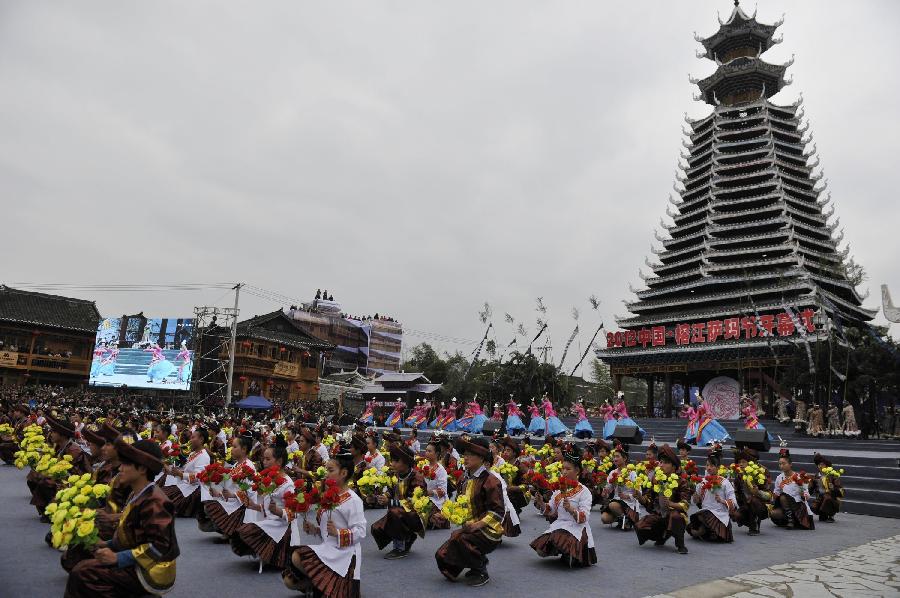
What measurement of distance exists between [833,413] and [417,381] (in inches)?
1184

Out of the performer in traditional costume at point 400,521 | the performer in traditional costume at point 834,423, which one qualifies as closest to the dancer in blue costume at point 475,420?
the performer in traditional costume at point 834,423

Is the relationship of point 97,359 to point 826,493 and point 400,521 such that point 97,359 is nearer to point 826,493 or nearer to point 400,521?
point 400,521

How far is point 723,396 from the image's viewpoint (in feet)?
132

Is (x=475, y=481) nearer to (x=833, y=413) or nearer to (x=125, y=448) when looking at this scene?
(x=125, y=448)

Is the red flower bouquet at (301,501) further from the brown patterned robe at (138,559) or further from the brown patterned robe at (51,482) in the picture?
the brown patterned robe at (51,482)

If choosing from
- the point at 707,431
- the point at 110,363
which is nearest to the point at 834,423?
the point at 707,431

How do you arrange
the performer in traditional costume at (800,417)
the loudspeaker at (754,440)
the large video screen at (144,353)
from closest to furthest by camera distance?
the loudspeaker at (754,440), the performer in traditional costume at (800,417), the large video screen at (144,353)

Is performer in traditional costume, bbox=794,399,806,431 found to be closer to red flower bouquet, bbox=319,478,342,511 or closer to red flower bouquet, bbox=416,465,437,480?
red flower bouquet, bbox=416,465,437,480

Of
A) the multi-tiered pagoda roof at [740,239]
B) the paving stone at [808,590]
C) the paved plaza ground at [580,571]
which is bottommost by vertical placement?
the paved plaza ground at [580,571]

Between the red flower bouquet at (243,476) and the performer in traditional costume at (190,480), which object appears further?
the performer in traditional costume at (190,480)

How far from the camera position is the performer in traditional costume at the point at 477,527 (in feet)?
19.3

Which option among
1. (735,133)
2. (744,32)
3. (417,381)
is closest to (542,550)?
(417,381)

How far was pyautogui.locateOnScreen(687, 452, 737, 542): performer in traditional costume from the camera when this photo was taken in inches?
331

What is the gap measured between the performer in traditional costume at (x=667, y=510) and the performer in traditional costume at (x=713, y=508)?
61 cm
